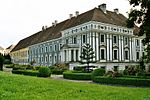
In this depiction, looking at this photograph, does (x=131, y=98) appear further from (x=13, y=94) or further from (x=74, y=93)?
(x=13, y=94)

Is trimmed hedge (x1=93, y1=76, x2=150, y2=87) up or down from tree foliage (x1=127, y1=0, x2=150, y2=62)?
down

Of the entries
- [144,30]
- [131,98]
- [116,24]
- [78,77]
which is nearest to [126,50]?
[116,24]

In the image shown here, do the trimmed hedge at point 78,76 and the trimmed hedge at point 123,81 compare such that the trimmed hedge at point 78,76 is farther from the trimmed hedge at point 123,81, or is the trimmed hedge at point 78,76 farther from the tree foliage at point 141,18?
the tree foliage at point 141,18

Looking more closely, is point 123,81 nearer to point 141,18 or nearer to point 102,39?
point 141,18

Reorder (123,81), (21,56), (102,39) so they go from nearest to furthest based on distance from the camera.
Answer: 1. (123,81)
2. (102,39)
3. (21,56)

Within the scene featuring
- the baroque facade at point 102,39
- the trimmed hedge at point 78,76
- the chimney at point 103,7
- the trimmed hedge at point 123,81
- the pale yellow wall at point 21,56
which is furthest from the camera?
the pale yellow wall at point 21,56

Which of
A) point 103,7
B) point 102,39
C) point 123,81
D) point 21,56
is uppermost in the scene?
point 103,7

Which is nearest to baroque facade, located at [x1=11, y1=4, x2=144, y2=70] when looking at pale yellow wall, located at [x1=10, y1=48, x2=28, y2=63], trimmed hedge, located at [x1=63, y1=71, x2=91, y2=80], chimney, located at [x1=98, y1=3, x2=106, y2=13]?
chimney, located at [x1=98, y1=3, x2=106, y2=13]

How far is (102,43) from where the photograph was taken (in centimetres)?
5000

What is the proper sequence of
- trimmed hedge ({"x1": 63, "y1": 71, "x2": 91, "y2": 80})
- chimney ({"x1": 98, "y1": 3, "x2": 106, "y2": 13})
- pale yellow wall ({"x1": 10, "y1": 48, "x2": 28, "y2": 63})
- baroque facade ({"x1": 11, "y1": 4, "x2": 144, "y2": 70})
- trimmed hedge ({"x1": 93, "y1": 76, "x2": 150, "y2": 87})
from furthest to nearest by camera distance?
pale yellow wall ({"x1": 10, "y1": 48, "x2": 28, "y2": 63}) < chimney ({"x1": 98, "y1": 3, "x2": 106, "y2": 13}) < baroque facade ({"x1": 11, "y1": 4, "x2": 144, "y2": 70}) < trimmed hedge ({"x1": 63, "y1": 71, "x2": 91, "y2": 80}) < trimmed hedge ({"x1": 93, "y1": 76, "x2": 150, "y2": 87})

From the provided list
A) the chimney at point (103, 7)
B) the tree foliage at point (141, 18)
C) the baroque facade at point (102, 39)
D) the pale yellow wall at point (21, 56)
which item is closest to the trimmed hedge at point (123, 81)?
the tree foliage at point (141, 18)

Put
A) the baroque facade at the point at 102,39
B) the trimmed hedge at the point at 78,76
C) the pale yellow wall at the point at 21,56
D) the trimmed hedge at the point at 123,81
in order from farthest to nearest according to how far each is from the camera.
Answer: the pale yellow wall at the point at 21,56 → the baroque facade at the point at 102,39 → the trimmed hedge at the point at 78,76 → the trimmed hedge at the point at 123,81

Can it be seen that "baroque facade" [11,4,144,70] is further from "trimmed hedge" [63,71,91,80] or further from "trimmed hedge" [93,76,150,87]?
"trimmed hedge" [93,76,150,87]

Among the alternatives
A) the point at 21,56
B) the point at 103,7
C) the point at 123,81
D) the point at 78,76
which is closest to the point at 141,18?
the point at 123,81
